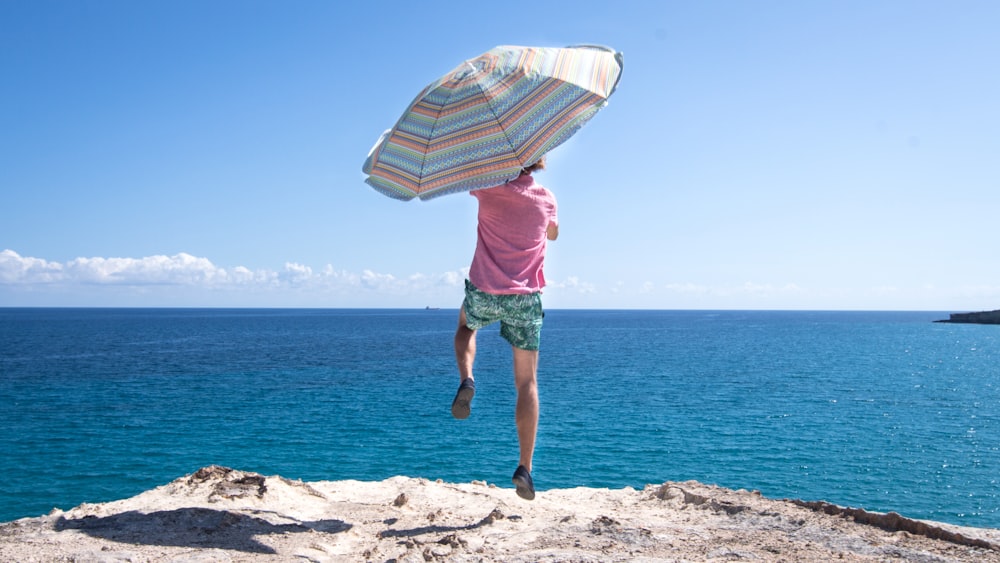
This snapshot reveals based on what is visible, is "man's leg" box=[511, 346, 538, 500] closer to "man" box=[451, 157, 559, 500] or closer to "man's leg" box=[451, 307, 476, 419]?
"man" box=[451, 157, 559, 500]

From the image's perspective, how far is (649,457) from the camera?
22.3 meters

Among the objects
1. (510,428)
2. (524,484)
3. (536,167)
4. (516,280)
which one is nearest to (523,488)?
(524,484)

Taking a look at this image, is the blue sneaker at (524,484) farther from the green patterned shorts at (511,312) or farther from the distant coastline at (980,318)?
the distant coastline at (980,318)

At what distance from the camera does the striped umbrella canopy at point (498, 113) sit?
4.29m

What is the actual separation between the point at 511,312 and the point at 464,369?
0.54m

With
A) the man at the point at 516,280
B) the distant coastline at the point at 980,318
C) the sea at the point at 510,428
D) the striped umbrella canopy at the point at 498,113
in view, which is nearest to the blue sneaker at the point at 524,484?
the man at the point at 516,280

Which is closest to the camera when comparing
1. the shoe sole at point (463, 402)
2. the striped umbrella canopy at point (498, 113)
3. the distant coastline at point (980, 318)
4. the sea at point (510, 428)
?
the striped umbrella canopy at point (498, 113)

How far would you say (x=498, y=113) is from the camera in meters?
4.34

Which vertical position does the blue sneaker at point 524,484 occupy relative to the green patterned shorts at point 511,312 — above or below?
below

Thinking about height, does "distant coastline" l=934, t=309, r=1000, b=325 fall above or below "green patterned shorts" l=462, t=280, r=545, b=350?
below

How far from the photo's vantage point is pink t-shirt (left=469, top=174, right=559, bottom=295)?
4609 mm

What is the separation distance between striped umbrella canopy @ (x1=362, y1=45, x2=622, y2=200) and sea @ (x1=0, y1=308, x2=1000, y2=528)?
12.7 meters

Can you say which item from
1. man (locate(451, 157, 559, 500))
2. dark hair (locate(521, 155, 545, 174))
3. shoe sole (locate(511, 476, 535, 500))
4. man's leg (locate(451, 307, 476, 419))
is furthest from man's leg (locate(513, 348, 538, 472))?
dark hair (locate(521, 155, 545, 174))

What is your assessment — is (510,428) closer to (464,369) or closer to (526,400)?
(526,400)
